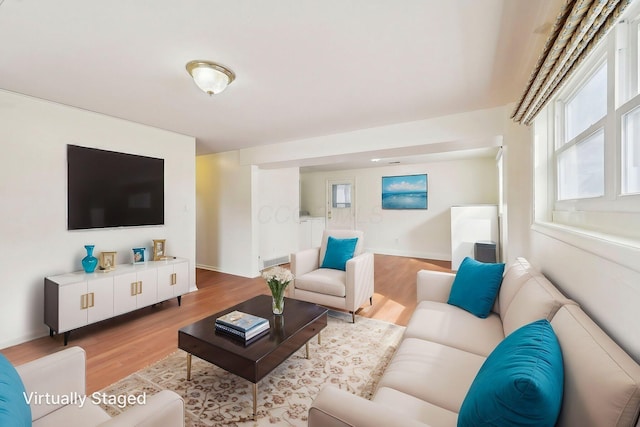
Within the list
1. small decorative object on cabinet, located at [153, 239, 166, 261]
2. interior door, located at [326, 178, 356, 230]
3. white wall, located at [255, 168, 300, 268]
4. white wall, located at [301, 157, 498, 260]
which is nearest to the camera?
small decorative object on cabinet, located at [153, 239, 166, 261]

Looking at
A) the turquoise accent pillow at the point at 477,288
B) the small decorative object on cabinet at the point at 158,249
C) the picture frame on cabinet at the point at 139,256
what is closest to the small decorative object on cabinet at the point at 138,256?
the picture frame on cabinet at the point at 139,256

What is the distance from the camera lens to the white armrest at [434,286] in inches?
88.1

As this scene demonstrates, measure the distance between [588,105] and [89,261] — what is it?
4278 millimetres

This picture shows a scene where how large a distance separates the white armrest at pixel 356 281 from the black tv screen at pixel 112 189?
263 centimetres

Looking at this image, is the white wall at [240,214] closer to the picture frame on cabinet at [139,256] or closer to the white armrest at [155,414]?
the picture frame on cabinet at [139,256]

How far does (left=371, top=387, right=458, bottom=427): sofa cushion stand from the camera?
0.99 meters

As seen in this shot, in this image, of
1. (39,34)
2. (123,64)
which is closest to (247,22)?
(123,64)

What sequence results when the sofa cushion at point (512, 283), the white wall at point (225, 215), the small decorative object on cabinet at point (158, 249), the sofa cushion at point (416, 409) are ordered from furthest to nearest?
the white wall at point (225, 215) < the small decorative object on cabinet at point (158, 249) < the sofa cushion at point (512, 283) < the sofa cushion at point (416, 409)

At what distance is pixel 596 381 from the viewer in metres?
0.70

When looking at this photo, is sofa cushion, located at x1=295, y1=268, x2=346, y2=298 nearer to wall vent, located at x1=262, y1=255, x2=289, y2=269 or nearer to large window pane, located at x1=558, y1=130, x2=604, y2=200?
large window pane, located at x1=558, y1=130, x2=604, y2=200

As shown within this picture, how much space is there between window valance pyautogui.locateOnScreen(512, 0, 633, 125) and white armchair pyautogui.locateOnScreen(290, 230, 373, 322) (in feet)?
6.45

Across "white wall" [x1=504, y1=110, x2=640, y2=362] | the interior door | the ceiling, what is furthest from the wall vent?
"white wall" [x1=504, y1=110, x2=640, y2=362]

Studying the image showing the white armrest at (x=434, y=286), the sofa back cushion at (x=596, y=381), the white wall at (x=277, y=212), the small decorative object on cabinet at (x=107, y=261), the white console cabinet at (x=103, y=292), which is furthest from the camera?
the white wall at (x=277, y=212)

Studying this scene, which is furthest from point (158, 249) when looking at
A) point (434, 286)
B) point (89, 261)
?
point (434, 286)
